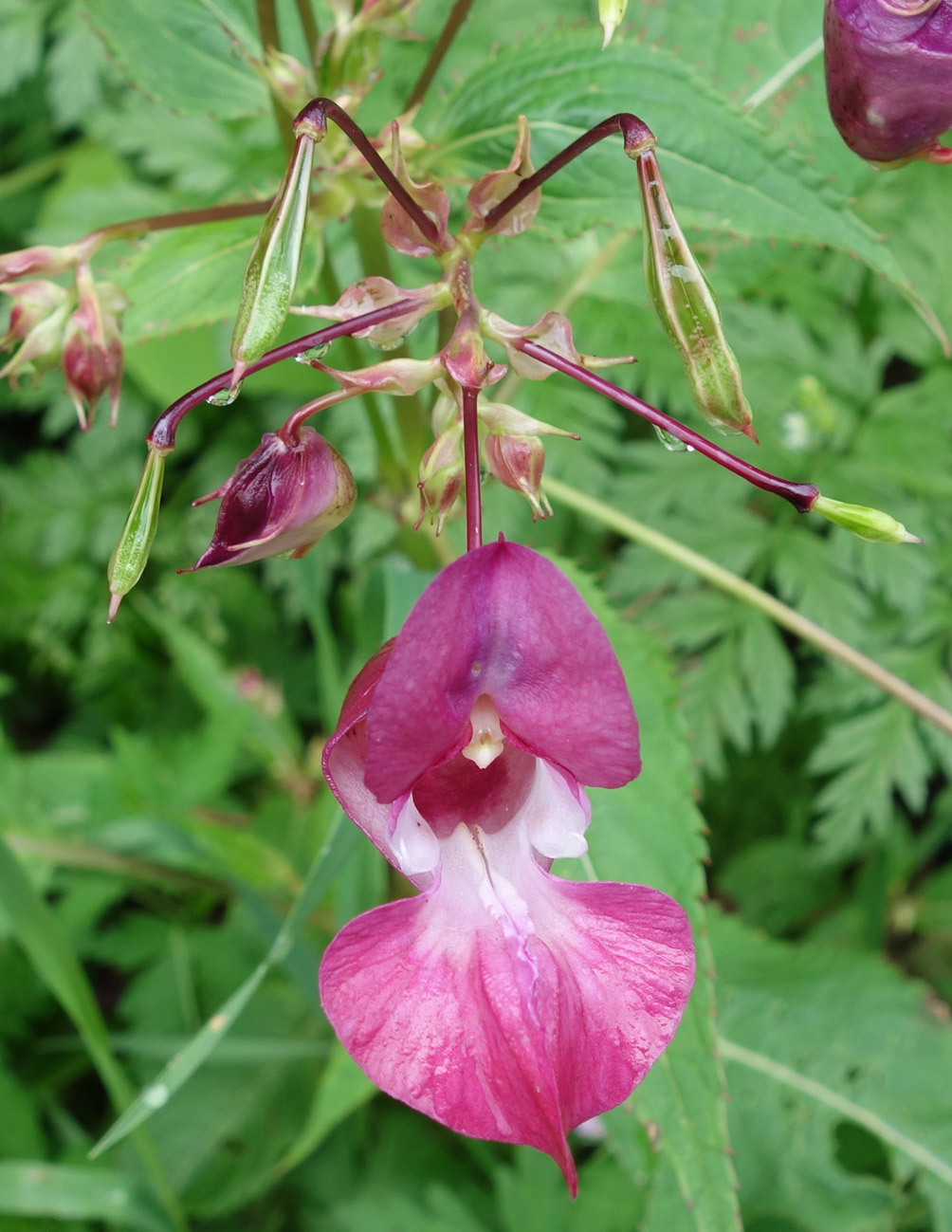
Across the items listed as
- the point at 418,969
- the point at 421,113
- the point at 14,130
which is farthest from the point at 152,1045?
the point at 14,130

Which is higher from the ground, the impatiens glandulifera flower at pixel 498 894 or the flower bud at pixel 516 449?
the flower bud at pixel 516 449

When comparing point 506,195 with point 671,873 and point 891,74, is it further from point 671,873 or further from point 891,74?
point 671,873

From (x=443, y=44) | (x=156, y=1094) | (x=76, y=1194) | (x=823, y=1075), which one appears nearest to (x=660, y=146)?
(x=443, y=44)

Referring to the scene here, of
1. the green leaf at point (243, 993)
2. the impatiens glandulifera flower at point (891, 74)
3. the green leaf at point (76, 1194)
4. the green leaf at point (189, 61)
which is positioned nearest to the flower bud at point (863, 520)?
the impatiens glandulifera flower at point (891, 74)

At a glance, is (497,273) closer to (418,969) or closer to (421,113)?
(421,113)

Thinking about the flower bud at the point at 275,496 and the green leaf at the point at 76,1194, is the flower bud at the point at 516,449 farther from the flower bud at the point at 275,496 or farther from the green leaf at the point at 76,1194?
the green leaf at the point at 76,1194

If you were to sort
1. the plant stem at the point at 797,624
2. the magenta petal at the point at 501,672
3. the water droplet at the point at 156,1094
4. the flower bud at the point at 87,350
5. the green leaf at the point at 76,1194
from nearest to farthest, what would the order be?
the magenta petal at the point at 501,672, the flower bud at the point at 87,350, the water droplet at the point at 156,1094, the plant stem at the point at 797,624, the green leaf at the point at 76,1194
